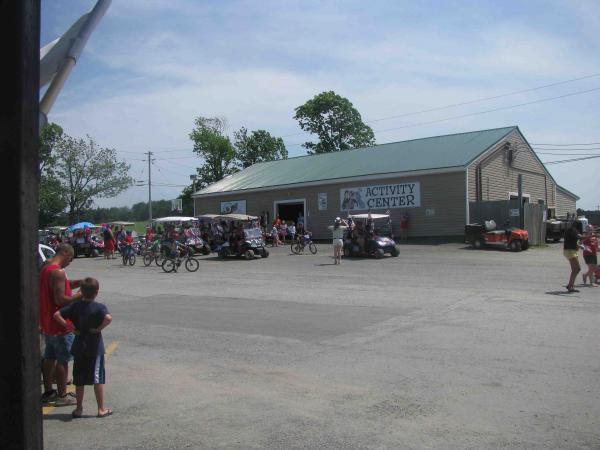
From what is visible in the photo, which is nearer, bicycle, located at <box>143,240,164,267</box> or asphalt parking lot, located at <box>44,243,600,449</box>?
asphalt parking lot, located at <box>44,243,600,449</box>

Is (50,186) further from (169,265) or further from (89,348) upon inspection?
(89,348)

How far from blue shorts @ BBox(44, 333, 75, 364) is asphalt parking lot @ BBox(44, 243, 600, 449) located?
53 centimetres

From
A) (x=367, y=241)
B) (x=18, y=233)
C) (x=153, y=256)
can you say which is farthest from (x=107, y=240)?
(x=18, y=233)

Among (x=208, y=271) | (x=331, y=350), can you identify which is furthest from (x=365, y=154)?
(x=331, y=350)

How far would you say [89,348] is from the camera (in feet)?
17.8

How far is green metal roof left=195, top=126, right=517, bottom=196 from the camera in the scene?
32219 millimetres

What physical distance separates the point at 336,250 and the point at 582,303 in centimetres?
1137

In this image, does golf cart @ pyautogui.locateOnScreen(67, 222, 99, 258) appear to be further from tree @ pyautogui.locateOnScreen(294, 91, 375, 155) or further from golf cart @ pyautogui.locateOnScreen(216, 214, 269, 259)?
tree @ pyautogui.locateOnScreen(294, 91, 375, 155)

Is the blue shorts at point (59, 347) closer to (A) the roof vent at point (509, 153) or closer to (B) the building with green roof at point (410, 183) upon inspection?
(B) the building with green roof at point (410, 183)

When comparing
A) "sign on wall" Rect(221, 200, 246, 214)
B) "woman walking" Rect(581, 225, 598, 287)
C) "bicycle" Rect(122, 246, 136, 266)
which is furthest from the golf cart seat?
"sign on wall" Rect(221, 200, 246, 214)

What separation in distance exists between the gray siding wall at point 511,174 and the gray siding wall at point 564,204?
3.24 feet

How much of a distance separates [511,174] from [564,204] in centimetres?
969

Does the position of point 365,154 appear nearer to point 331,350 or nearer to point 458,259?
point 458,259

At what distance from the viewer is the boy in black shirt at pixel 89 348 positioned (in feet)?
17.7
